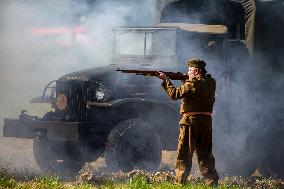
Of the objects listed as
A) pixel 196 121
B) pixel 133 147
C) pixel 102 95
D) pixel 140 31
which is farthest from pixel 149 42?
pixel 196 121

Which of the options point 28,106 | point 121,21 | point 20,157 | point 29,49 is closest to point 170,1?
point 121,21

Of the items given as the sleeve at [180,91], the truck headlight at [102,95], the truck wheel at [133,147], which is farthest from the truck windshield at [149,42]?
the sleeve at [180,91]

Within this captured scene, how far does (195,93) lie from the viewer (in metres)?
6.07

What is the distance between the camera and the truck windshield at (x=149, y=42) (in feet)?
26.0

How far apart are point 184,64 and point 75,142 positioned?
2.11 meters

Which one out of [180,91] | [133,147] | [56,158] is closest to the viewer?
[180,91]

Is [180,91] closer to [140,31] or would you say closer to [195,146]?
[195,146]

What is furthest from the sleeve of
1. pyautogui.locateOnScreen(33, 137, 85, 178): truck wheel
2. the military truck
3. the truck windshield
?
pyautogui.locateOnScreen(33, 137, 85, 178): truck wheel

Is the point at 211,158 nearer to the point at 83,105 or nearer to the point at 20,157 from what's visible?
the point at 83,105

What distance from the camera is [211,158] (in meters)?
6.27

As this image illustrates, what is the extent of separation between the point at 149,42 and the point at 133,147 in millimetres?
1825

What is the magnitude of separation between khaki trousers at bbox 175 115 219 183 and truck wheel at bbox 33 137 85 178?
6.51 feet

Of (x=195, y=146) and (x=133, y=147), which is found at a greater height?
(x=195, y=146)

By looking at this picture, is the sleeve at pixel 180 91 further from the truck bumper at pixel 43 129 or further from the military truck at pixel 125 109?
the truck bumper at pixel 43 129
